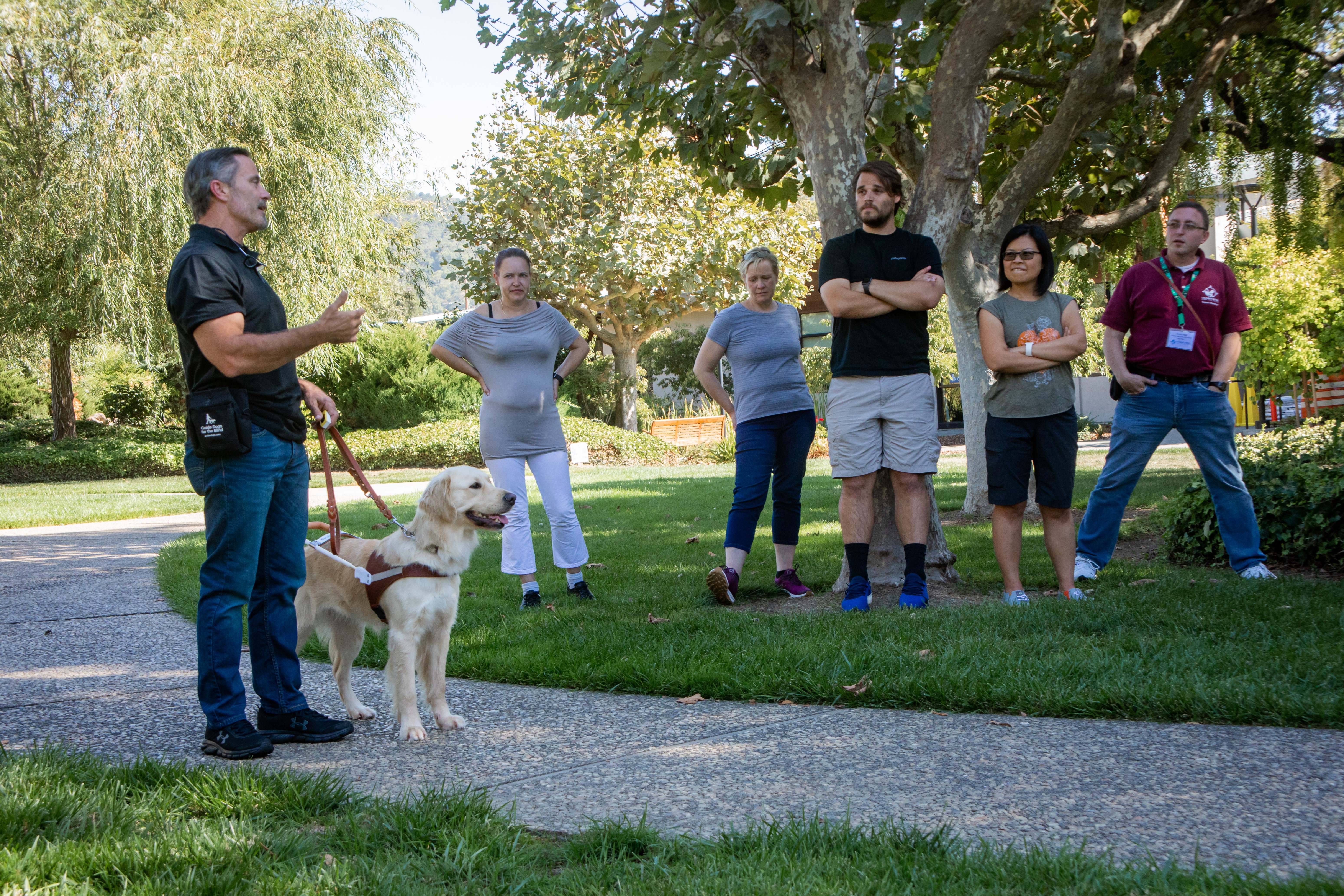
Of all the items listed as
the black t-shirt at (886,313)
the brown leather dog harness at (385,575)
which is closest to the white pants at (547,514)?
the black t-shirt at (886,313)

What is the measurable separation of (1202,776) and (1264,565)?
3.79 m

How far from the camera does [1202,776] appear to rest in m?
3.02

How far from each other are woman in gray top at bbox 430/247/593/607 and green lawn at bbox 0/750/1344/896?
11.0ft

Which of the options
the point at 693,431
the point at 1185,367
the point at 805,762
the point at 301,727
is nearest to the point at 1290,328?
the point at 693,431

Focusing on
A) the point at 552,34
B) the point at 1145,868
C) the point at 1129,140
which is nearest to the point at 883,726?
the point at 1145,868

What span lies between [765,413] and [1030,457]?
61.6 inches

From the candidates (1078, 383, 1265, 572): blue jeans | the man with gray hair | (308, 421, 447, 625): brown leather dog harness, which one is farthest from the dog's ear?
(1078, 383, 1265, 572): blue jeans

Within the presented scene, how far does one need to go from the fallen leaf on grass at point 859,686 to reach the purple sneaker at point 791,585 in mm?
2191

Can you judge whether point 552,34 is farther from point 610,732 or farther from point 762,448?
point 610,732

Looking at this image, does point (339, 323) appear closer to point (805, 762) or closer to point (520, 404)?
point (805, 762)

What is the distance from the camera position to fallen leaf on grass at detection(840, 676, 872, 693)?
13.4ft

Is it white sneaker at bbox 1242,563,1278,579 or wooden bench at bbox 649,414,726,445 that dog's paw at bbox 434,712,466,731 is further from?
wooden bench at bbox 649,414,726,445

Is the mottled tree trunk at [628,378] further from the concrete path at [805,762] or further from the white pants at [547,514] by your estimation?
the concrete path at [805,762]

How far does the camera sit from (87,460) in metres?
22.5
